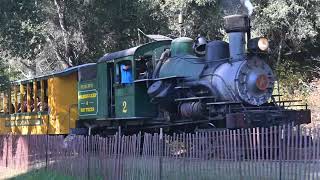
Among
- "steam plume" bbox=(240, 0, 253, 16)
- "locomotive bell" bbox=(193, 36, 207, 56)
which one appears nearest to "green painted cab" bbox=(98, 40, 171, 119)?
"locomotive bell" bbox=(193, 36, 207, 56)

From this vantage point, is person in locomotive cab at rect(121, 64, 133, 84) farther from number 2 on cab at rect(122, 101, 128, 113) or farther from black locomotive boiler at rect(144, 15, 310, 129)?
black locomotive boiler at rect(144, 15, 310, 129)

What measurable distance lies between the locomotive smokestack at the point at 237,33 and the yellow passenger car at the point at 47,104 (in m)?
7.21

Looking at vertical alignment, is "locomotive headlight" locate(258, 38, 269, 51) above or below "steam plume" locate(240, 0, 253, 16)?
below

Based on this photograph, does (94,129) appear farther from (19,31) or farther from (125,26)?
(125,26)

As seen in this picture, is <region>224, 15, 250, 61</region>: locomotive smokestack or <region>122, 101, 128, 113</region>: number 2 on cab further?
<region>122, 101, 128, 113</region>: number 2 on cab

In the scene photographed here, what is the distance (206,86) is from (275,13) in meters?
8.27

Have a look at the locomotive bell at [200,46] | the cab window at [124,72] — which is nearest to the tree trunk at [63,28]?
the cab window at [124,72]

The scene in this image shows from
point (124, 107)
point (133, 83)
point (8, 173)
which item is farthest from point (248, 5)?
point (8, 173)

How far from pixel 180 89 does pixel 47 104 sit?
748 centimetres

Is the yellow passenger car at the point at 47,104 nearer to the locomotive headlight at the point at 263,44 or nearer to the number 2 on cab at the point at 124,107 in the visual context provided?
the number 2 on cab at the point at 124,107

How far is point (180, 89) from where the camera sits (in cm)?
1489

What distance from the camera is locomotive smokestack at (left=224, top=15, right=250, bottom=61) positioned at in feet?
46.1

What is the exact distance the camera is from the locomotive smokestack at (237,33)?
14.0 metres

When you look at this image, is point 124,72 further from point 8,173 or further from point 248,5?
point 248,5
